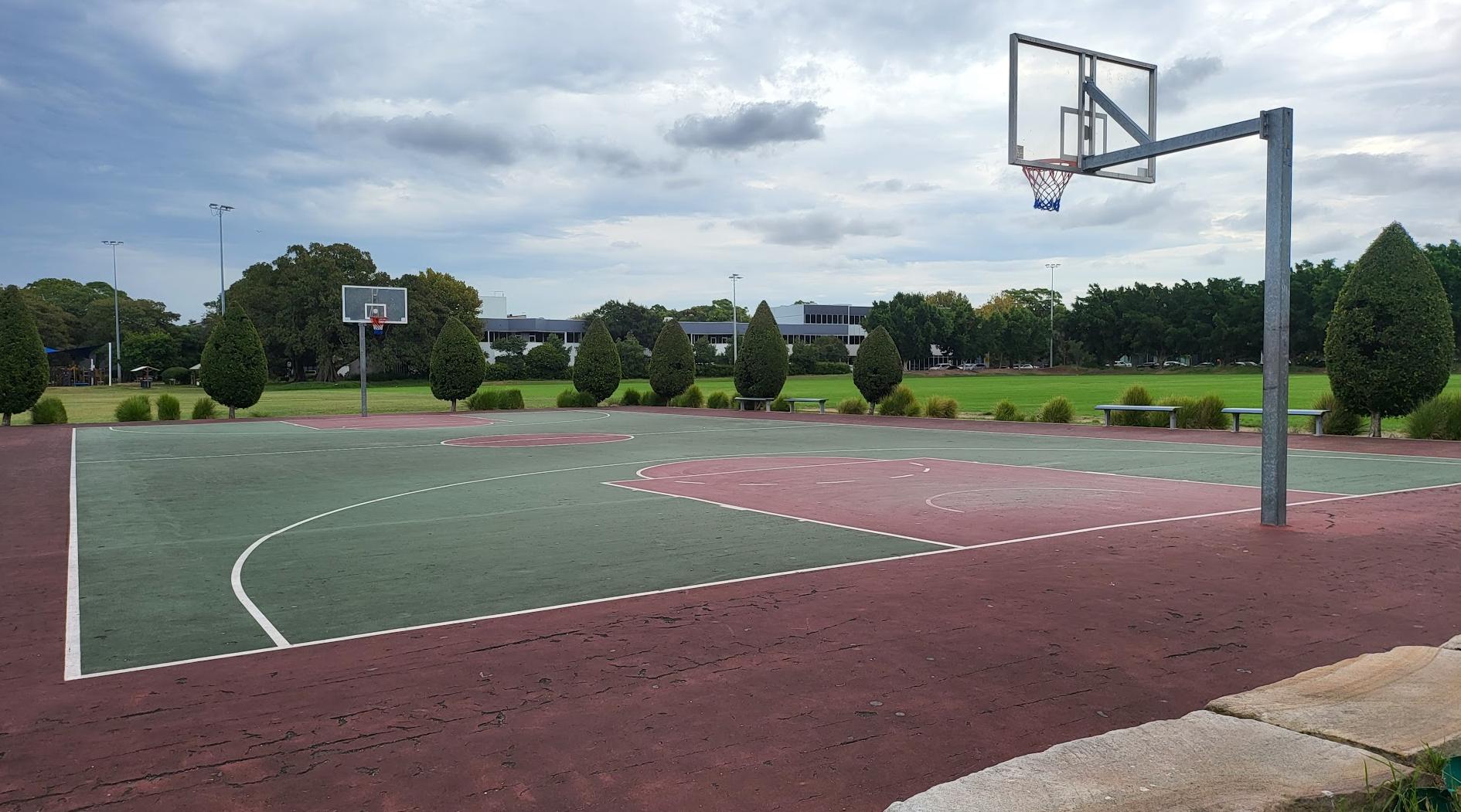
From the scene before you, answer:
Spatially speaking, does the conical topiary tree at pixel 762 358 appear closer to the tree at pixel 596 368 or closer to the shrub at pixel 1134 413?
the tree at pixel 596 368

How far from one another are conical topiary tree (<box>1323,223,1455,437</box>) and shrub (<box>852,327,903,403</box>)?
42.5ft

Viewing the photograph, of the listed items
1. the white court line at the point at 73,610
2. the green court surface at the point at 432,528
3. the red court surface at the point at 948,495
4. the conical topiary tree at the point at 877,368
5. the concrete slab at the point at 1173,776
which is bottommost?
the white court line at the point at 73,610

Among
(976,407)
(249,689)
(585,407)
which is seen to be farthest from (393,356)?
(249,689)

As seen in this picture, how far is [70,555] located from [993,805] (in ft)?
29.0

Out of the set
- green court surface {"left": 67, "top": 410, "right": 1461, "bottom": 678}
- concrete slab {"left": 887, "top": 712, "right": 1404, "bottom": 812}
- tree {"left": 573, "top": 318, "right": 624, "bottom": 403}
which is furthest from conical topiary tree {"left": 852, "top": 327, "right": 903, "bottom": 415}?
concrete slab {"left": 887, "top": 712, "right": 1404, "bottom": 812}

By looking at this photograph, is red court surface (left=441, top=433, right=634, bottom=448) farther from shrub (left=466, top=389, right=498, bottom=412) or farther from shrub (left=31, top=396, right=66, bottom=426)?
shrub (left=31, top=396, right=66, bottom=426)

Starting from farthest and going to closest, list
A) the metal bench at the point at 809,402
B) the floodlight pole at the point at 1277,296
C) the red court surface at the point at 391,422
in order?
1. the metal bench at the point at 809,402
2. the red court surface at the point at 391,422
3. the floodlight pole at the point at 1277,296

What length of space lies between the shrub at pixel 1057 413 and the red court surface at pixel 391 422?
16.2 metres

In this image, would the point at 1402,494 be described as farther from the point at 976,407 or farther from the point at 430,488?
the point at 976,407

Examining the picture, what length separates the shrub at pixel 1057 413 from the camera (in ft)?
86.0

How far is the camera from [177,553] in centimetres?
876

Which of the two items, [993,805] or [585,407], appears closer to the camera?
[993,805]

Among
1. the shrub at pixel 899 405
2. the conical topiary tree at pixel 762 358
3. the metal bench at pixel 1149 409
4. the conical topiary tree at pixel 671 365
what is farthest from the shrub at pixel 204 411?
the metal bench at pixel 1149 409

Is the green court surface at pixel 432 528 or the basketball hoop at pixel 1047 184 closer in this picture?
the green court surface at pixel 432 528
